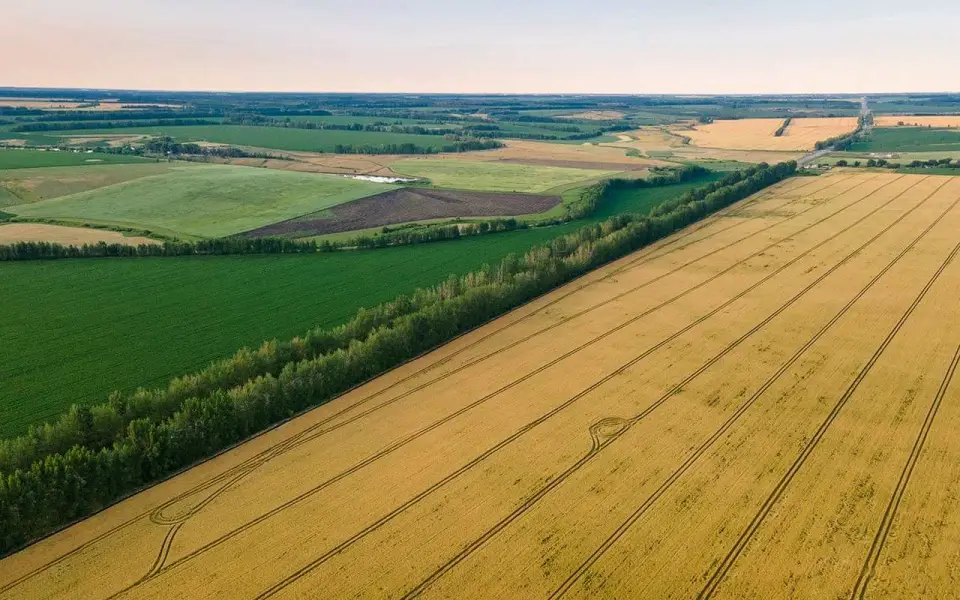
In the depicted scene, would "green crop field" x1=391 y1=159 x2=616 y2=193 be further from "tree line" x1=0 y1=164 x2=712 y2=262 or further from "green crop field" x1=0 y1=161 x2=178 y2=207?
"green crop field" x1=0 y1=161 x2=178 y2=207

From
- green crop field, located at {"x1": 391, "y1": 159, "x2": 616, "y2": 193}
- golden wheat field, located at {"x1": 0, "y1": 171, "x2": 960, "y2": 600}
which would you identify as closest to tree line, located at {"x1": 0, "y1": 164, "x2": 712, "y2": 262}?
green crop field, located at {"x1": 391, "y1": 159, "x2": 616, "y2": 193}

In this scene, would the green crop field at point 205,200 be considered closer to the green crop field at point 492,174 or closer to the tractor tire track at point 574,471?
the green crop field at point 492,174

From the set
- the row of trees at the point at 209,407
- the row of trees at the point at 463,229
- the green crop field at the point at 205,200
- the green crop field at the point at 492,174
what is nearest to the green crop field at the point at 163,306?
the row of trees at the point at 463,229

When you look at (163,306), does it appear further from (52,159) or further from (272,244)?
(52,159)

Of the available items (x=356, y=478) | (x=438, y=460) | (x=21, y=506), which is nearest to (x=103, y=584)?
(x=21, y=506)

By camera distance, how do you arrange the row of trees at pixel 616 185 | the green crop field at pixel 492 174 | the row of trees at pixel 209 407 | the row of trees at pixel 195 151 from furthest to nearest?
the row of trees at pixel 195 151 < the green crop field at pixel 492 174 < the row of trees at pixel 616 185 < the row of trees at pixel 209 407

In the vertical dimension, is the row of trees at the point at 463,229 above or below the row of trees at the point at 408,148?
below
